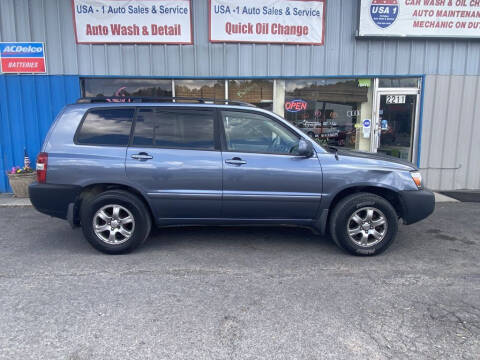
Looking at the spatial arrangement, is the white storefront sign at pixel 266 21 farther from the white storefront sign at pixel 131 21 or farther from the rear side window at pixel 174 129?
the rear side window at pixel 174 129

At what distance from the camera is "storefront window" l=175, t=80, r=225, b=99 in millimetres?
7891

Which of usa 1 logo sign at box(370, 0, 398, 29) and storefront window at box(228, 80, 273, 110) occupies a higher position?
usa 1 logo sign at box(370, 0, 398, 29)

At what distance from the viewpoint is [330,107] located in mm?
8188

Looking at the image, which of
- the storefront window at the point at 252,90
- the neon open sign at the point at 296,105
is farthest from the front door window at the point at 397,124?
the storefront window at the point at 252,90

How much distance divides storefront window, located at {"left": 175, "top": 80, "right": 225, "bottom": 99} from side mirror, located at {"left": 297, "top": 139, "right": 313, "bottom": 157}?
4298 millimetres

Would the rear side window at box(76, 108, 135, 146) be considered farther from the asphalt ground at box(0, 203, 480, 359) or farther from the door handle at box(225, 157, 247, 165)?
the asphalt ground at box(0, 203, 480, 359)

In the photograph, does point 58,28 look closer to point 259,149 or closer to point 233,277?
point 259,149

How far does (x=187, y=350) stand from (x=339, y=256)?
2423 mm

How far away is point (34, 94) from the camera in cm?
761

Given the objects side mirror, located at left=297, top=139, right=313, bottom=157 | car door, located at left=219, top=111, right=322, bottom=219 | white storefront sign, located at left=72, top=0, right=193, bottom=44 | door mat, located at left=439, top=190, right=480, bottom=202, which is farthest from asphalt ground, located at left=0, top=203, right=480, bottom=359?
white storefront sign, located at left=72, top=0, right=193, bottom=44

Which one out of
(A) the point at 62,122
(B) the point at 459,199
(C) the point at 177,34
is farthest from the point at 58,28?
(B) the point at 459,199

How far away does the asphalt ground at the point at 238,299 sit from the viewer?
8.38 feet

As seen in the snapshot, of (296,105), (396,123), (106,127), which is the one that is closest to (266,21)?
(296,105)

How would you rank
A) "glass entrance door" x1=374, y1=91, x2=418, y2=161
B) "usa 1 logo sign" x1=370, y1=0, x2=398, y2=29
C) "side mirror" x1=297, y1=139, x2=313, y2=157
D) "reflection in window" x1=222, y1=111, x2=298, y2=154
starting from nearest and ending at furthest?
1. "side mirror" x1=297, y1=139, x2=313, y2=157
2. "reflection in window" x1=222, y1=111, x2=298, y2=154
3. "usa 1 logo sign" x1=370, y1=0, x2=398, y2=29
4. "glass entrance door" x1=374, y1=91, x2=418, y2=161
